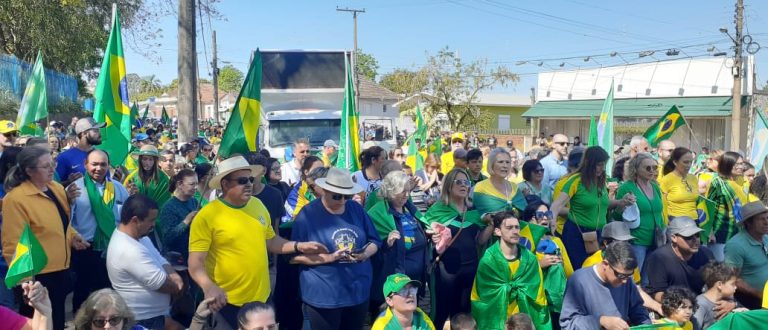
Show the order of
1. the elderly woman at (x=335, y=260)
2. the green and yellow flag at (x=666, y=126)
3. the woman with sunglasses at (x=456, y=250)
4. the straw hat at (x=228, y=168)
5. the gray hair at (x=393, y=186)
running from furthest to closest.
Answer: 1. the green and yellow flag at (x=666, y=126)
2. the woman with sunglasses at (x=456, y=250)
3. the gray hair at (x=393, y=186)
4. the elderly woman at (x=335, y=260)
5. the straw hat at (x=228, y=168)

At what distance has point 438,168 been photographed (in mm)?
10062

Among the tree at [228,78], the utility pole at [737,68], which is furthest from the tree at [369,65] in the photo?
the utility pole at [737,68]

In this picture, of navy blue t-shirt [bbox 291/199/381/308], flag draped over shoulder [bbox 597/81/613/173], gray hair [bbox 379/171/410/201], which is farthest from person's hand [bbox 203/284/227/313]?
flag draped over shoulder [bbox 597/81/613/173]

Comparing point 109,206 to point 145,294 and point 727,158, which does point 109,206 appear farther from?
point 727,158

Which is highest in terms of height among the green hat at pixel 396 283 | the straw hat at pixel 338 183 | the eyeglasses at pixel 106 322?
the straw hat at pixel 338 183

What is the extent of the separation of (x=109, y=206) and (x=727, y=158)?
5.85 m

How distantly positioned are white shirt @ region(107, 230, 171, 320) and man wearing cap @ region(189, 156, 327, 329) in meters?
0.23

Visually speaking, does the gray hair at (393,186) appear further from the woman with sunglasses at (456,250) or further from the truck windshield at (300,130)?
the truck windshield at (300,130)

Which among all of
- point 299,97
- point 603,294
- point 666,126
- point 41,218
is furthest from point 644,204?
point 299,97

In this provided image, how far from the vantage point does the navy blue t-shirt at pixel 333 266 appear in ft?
15.0

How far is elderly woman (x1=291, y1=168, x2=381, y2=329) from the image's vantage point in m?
4.57

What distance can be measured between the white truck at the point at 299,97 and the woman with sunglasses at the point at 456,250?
7693 millimetres

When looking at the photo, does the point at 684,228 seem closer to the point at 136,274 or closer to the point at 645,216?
the point at 645,216

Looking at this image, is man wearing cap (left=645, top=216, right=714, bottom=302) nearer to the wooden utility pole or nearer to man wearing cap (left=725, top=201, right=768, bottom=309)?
man wearing cap (left=725, top=201, right=768, bottom=309)
